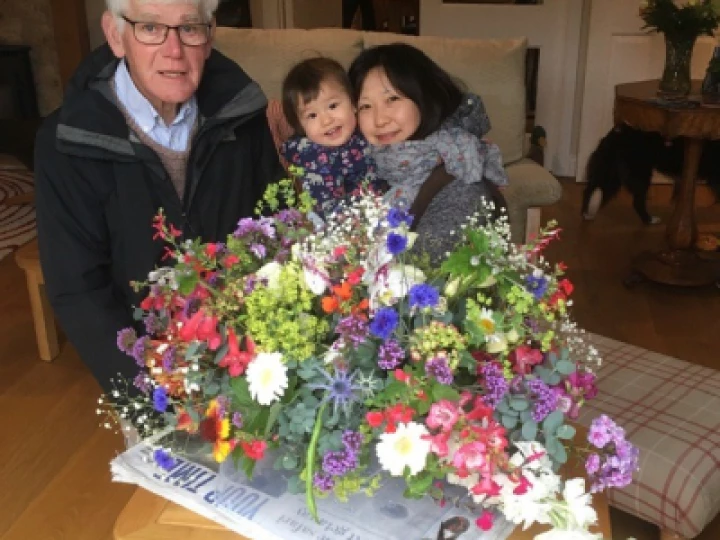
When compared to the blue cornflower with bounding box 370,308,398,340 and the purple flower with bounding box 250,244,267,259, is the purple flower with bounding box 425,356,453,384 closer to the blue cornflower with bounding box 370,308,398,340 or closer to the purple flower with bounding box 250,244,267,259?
the blue cornflower with bounding box 370,308,398,340

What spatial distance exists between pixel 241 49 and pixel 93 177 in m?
1.47

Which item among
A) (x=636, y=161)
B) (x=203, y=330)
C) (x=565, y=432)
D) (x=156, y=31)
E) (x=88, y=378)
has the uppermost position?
(x=156, y=31)

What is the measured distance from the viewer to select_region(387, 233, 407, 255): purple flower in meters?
0.87

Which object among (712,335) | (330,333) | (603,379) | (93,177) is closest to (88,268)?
(93,177)

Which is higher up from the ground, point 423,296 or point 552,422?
point 423,296

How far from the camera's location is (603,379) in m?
1.83

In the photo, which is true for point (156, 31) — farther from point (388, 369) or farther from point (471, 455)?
point (471, 455)

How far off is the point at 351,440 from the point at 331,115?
86 cm

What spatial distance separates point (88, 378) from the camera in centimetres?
264

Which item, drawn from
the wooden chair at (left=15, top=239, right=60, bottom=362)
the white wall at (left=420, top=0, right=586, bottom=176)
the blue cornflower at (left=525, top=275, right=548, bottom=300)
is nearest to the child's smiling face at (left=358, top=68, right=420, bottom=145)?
the blue cornflower at (left=525, top=275, right=548, bottom=300)

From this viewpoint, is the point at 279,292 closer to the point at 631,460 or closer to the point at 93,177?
the point at 631,460

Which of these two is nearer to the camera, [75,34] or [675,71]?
[675,71]

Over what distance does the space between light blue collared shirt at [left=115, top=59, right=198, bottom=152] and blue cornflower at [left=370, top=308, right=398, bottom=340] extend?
2.48ft

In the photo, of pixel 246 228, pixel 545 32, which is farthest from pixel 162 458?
pixel 545 32
